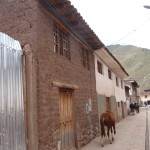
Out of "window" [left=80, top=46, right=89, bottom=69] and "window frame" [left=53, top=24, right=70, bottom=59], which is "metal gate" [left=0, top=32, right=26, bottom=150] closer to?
"window frame" [left=53, top=24, right=70, bottom=59]

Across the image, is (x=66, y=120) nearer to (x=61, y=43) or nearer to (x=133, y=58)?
(x=61, y=43)

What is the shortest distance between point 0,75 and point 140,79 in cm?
11306

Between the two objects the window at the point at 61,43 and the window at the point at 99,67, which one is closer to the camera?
the window at the point at 61,43

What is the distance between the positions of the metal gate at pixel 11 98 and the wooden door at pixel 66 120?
2298mm

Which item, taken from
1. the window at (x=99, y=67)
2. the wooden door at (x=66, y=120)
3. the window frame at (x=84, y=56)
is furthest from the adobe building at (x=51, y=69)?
the window at (x=99, y=67)

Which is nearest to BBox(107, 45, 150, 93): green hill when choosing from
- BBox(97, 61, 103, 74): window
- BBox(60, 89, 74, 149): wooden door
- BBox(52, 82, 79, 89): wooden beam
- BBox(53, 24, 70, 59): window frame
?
BBox(97, 61, 103, 74): window

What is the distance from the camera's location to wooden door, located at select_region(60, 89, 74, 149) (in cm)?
759

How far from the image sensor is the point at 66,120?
798 centimetres

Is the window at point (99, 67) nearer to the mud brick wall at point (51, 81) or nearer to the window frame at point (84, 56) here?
the window frame at point (84, 56)

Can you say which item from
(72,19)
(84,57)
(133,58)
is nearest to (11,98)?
(72,19)

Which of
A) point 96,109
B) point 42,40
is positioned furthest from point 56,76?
point 96,109

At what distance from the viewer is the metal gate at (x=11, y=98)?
4.84 meters

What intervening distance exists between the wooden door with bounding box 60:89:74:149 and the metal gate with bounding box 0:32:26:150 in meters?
2.30

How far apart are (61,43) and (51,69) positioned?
1.63 metres
